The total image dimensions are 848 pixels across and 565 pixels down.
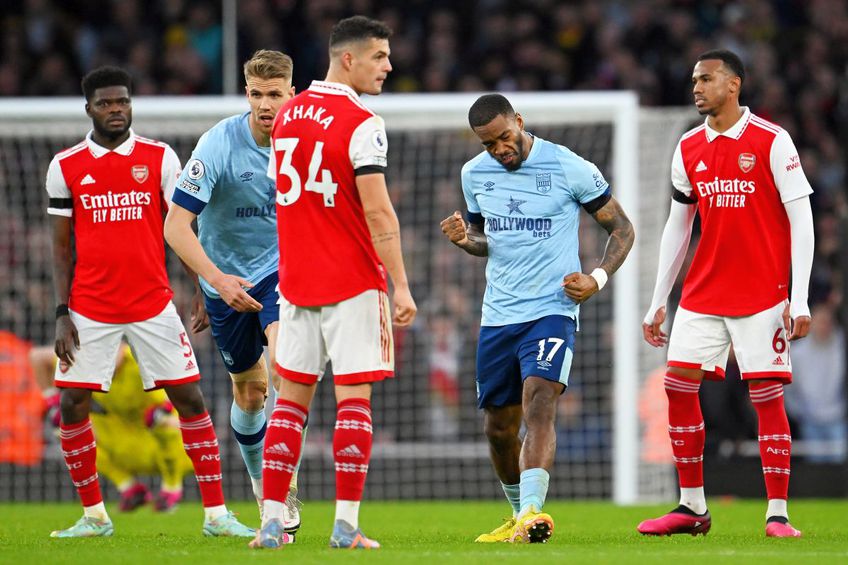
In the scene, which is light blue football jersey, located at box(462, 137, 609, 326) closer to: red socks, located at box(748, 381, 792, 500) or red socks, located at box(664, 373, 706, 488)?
red socks, located at box(664, 373, 706, 488)

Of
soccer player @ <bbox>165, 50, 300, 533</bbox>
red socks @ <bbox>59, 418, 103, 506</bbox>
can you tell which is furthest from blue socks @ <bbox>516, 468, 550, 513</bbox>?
red socks @ <bbox>59, 418, 103, 506</bbox>

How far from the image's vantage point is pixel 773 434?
25.4 ft

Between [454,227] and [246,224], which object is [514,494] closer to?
[454,227]

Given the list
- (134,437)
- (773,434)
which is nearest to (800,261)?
(773,434)

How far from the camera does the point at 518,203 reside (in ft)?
25.2

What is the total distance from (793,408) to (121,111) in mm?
8608

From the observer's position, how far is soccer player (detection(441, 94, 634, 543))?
7457 mm

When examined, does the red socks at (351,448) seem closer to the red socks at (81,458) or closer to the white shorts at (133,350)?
the white shorts at (133,350)

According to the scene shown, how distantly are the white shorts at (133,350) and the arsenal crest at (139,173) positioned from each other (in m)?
0.74

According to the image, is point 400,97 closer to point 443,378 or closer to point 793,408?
point 443,378

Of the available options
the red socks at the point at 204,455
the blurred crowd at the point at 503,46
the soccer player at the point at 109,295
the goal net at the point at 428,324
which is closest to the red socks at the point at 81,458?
the soccer player at the point at 109,295

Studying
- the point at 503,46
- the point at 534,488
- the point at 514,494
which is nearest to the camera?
the point at 534,488

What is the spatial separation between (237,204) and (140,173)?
55 cm

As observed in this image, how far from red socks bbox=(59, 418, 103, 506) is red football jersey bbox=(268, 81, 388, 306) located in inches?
78.2
